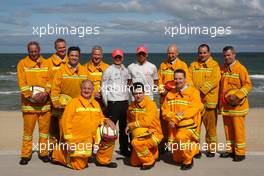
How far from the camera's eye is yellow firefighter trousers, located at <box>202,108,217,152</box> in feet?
21.8

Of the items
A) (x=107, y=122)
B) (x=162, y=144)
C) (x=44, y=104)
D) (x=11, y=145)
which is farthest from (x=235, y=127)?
(x=11, y=145)

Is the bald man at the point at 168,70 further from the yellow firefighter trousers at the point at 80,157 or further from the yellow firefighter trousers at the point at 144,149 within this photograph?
the yellow firefighter trousers at the point at 80,157

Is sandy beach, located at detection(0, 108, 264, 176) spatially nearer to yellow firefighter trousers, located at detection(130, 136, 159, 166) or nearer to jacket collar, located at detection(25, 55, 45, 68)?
yellow firefighter trousers, located at detection(130, 136, 159, 166)

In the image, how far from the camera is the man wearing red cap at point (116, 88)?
6441 millimetres

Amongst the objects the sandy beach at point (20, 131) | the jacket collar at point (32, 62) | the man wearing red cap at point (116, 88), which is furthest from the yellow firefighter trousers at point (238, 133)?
the sandy beach at point (20, 131)

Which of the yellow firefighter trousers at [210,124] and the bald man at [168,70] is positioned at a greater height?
the bald man at [168,70]

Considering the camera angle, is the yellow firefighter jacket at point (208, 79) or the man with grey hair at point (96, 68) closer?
the yellow firefighter jacket at point (208, 79)

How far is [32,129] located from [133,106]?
1.60m

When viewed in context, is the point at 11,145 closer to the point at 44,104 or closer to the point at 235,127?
the point at 44,104

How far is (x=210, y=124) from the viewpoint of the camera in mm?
6672

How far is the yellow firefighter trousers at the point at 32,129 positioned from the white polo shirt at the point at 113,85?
3.11 feet

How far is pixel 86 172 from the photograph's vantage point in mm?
5859

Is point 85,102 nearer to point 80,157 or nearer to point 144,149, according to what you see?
point 80,157

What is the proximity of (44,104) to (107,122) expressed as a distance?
103 centimetres
